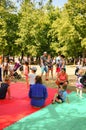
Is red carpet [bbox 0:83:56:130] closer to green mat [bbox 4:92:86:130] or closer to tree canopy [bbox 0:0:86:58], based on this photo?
green mat [bbox 4:92:86:130]

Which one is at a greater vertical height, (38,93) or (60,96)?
(38,93)

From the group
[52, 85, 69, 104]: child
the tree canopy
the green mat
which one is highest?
the tree canopy

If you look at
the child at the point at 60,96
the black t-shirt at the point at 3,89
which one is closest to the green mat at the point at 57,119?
the child at the point at 60,96

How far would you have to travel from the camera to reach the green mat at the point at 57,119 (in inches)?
309

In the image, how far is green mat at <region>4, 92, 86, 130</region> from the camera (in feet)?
25.7

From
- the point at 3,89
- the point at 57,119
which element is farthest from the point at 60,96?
the point at 57,119

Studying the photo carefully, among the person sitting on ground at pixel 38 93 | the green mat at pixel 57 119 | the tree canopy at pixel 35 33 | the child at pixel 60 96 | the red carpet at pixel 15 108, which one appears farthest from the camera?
the tree canopy at pixel 35 33

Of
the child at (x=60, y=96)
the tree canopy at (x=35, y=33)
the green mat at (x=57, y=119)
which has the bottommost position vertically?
the green mat at (x=57, y=119)

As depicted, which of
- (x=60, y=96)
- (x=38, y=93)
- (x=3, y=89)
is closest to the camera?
(x=38, y=93)

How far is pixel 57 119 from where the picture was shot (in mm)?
8688

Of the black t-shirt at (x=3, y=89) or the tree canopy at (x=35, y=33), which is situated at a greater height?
the tree canopy at (x=35, y=33)

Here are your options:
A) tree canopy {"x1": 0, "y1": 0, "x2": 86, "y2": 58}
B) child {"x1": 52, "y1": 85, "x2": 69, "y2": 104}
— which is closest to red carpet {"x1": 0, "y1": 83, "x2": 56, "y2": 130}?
child {"x1": 52, "y1": 85, "x2": 69, "y2": 104}

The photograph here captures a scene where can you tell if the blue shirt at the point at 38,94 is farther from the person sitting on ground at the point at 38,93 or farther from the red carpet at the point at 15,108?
the red carpet at the point at 15,108

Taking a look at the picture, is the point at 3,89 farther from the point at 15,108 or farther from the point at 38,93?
the point at 38,93
